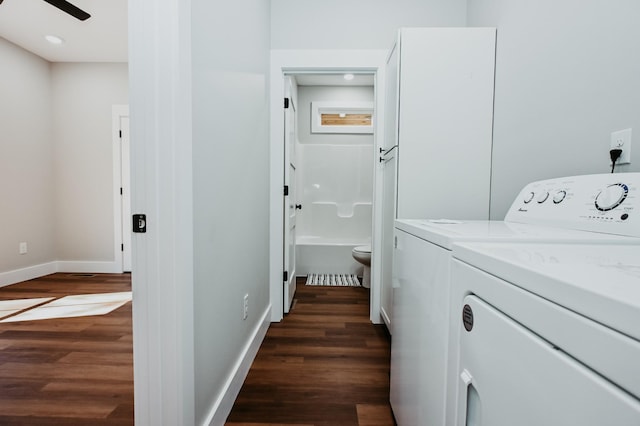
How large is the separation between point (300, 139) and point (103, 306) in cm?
295

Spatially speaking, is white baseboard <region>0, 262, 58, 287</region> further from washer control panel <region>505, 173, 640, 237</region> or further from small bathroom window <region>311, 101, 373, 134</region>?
washer control panel <region>505, 173, 640, 237</region>

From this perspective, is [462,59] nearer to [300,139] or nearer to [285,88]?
[285,88]

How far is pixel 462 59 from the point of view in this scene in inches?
67.2

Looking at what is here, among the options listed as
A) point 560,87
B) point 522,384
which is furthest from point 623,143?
point 522,384

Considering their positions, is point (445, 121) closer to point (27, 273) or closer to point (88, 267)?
point (88, 267)

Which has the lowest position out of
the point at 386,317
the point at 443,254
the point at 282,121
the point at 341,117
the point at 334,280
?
the point at 334,280

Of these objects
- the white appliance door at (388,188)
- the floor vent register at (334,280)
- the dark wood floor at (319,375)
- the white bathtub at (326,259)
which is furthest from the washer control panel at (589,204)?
the white bathtub at (326,259)

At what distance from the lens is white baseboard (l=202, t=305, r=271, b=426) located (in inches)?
46.7

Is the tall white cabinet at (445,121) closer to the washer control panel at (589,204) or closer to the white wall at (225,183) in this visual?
the washer control panel at (589,204)

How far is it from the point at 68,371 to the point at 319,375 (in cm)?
135

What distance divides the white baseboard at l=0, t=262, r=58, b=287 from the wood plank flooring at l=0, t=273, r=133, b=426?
1309mm

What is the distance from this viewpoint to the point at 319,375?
1.63 metres

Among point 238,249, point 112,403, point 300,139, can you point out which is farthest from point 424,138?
point 300,139

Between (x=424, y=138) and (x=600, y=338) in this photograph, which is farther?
(x=424, y=138)
